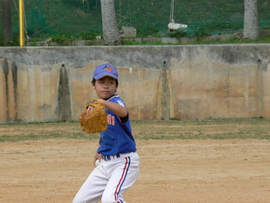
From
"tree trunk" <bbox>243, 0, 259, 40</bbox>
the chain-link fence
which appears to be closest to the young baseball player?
the chain-link fence

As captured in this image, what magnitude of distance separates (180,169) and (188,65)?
5813 millimetres

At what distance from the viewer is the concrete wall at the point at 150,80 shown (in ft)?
44.5

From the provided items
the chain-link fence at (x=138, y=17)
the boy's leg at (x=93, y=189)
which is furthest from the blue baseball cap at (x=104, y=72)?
the chain-link fence at (x=138, y=17)

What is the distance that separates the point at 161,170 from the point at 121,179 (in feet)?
12.1

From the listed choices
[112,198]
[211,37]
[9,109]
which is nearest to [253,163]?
[112,198]

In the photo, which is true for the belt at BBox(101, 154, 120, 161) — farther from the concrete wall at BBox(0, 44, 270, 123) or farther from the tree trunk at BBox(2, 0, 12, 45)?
the tree trunk at BBox(2, 0, 12, 45)

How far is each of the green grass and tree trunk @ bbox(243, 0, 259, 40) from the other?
4.38 metres

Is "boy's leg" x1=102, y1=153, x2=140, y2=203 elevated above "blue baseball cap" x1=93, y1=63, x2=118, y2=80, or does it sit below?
below

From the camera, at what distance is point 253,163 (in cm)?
870

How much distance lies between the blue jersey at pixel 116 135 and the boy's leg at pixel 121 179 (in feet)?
0.33

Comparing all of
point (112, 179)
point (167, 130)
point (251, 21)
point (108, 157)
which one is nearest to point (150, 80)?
point (167, 130)

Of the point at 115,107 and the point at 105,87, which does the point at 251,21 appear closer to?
the point at 105,87

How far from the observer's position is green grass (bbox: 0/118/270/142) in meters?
11.4

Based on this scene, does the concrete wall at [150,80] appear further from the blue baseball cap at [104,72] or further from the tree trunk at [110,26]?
the blue baseball cap at [104,72]
